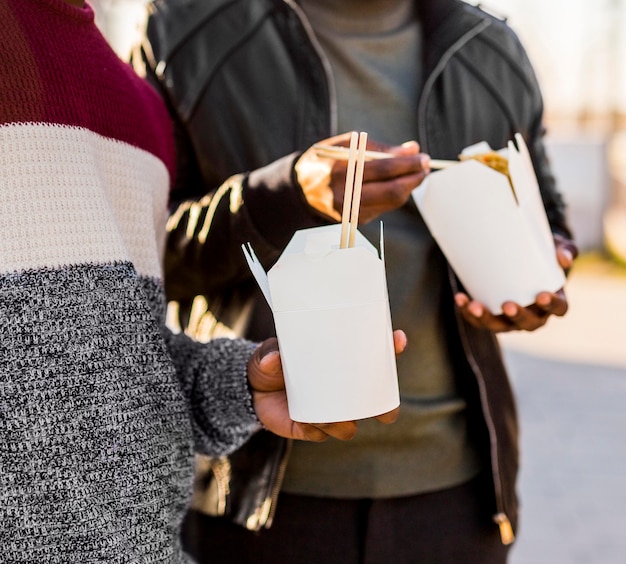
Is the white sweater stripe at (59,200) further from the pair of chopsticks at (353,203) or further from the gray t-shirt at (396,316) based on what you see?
the gray t-shirt at (396,316)

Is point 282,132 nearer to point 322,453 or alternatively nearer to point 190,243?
point 190,243

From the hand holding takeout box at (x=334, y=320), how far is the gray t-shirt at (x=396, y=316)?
48cm

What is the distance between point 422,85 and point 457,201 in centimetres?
34

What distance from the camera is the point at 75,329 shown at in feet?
2.69

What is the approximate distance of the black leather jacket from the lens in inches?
55.8

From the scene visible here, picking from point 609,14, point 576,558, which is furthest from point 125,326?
point 609,14

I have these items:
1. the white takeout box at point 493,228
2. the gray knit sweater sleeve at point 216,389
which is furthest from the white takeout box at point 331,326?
the white takeout box at point 493,228

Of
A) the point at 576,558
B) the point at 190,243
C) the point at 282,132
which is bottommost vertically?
A: the point at 576,558

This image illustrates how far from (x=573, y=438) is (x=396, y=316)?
3.07 metres

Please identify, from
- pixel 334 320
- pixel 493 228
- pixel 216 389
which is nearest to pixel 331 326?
pixel 334 320

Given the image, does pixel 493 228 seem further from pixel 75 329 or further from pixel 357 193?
pixel 75 329

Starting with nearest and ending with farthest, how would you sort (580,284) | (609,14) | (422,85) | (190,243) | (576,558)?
(190,243), (422,85), (576,558), (580,284), (609,14)

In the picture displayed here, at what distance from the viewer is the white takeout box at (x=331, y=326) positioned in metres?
0.87

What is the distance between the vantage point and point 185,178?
1.50 meters
